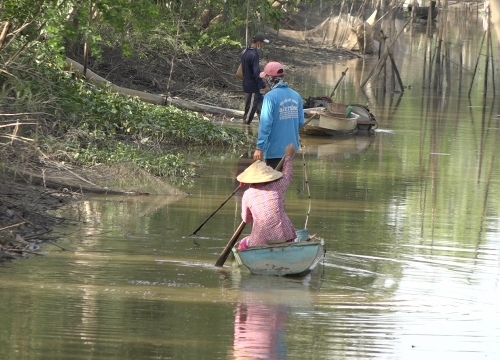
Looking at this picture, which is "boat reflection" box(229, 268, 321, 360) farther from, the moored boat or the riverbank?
the moored boat

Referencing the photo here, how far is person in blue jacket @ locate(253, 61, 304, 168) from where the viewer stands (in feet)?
35.6

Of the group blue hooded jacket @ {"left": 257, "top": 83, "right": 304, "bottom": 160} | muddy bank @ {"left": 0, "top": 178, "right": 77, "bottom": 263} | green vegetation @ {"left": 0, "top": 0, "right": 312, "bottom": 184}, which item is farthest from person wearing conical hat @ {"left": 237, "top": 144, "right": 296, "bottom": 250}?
green vegetation @ {"left": 0, "top": 0, "right": 312, "bottom": 184}

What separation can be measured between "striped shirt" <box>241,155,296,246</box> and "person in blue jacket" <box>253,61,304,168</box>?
4.18 feet

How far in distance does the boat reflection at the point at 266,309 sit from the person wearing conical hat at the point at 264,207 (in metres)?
0.36

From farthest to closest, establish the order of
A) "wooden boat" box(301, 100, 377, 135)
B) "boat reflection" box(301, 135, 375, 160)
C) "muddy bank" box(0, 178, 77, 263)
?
"wooden boat" box(301, 100, 377, 135) → "boat reflection" box(301, 135, 375, 160) → "muddy bank" box(0, 178, 77, 263)

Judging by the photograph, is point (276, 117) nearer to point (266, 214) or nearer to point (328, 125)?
point (266, 214)

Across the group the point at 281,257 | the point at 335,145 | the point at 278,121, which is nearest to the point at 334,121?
the point at 335,145

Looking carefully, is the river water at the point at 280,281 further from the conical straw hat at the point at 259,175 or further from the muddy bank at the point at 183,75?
the muddy bank at the point at 183,75

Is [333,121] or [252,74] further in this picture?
[333,121]

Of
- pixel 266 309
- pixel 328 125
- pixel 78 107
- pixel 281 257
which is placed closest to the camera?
pixel 266 309

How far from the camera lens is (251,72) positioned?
19766 mm

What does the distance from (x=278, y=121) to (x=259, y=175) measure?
162 centimetres

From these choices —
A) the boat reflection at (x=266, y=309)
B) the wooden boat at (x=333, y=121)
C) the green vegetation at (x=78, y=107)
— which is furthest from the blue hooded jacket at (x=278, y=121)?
the wooden boat at (x=333, y=121)

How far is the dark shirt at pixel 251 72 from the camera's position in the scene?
64.3 ft
